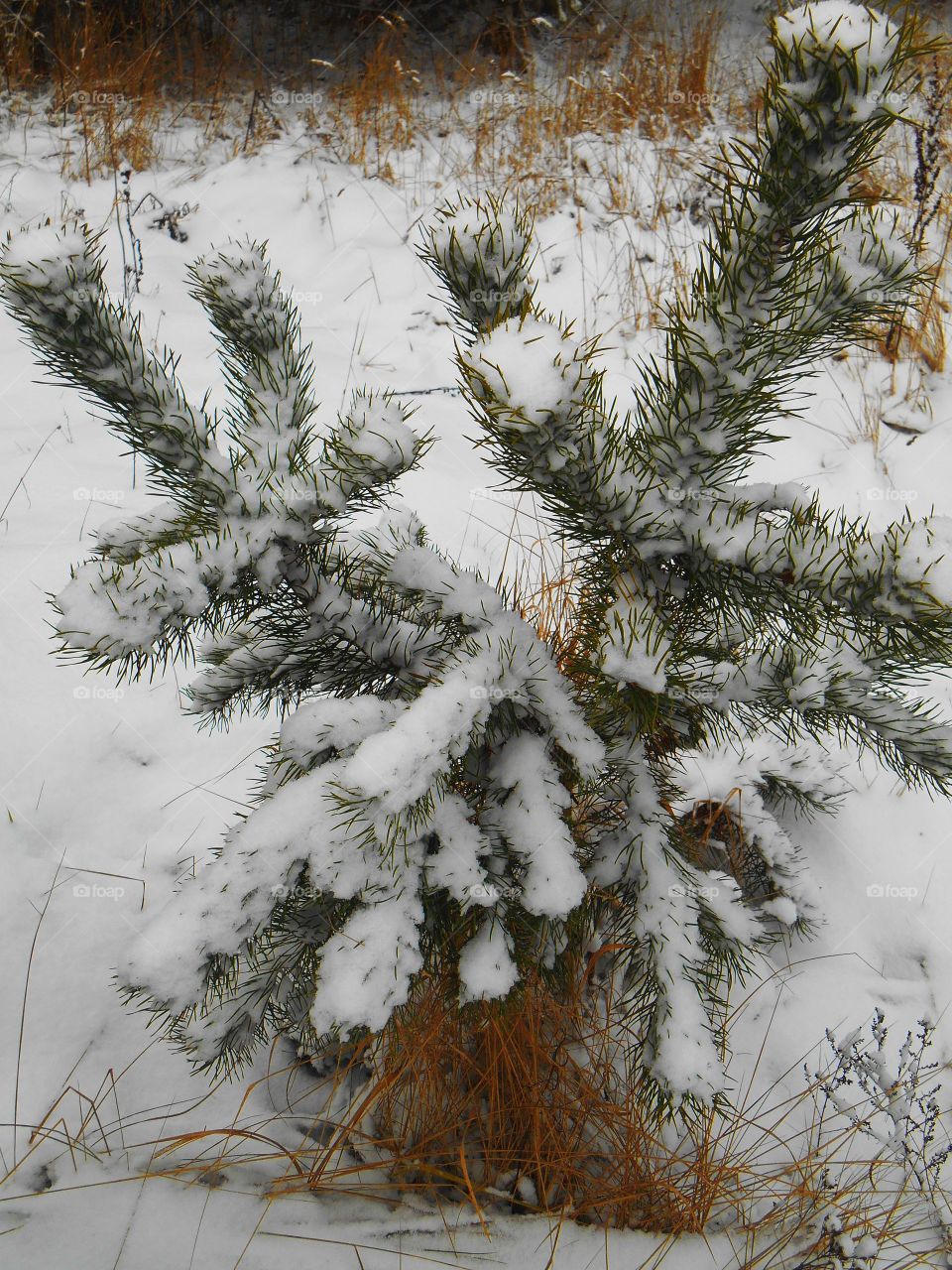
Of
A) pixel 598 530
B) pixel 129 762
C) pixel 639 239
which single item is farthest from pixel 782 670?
pixel 639 239

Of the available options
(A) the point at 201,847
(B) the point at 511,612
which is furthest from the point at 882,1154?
(A) the point at 201,847

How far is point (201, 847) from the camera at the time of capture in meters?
1.84

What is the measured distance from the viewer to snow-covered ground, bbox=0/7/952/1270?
4.27 feet

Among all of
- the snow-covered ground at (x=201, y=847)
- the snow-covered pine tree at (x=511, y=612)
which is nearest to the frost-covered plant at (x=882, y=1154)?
the snow-covered ground at (x=201, y=847)

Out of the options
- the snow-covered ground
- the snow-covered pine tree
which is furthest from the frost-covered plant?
the snow-covered pine tree

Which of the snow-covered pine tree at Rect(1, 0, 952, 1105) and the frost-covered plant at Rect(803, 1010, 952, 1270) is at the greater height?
the snow-covered pine tree at Rect(1, 0, 952, 1105)

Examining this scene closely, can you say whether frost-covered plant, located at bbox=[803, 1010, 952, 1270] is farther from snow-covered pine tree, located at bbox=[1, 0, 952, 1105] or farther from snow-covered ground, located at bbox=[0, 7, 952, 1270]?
snow-covered pine tree, located at bbox=[1, 0, 952, 1105]

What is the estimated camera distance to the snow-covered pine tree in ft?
2.80

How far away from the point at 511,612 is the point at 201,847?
1104 mm

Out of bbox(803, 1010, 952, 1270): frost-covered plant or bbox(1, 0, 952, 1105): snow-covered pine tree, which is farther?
bbox(803, 1010, 952, 1270): frost-covered plant

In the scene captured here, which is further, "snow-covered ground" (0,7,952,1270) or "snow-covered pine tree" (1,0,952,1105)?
"snow-covered ground" (0,7,952,1270)

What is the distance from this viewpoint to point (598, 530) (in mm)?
1044

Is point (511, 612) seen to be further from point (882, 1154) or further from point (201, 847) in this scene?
point (882, 1154)

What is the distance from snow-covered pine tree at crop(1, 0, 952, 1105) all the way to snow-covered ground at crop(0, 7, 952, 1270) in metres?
0.19
